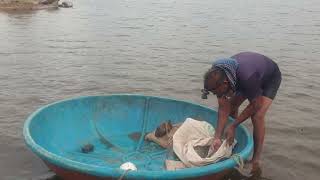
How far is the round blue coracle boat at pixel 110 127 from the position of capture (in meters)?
6.02

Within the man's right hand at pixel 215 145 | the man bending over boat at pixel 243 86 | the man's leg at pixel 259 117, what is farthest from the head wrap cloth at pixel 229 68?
the man's right hand at pixel 215 145

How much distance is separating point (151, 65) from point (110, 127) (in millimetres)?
5956

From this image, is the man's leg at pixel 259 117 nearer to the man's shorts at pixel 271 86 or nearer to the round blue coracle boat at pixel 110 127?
the man's shorts at pixel 271 86

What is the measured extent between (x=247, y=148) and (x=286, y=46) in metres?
11.5

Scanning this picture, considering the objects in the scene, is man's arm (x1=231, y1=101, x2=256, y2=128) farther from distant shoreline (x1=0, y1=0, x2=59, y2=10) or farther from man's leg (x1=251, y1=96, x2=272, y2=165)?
distant shoreline (x1=0, y1=0, x2=59, y2=10)

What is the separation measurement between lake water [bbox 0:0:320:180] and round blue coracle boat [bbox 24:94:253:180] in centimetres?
58

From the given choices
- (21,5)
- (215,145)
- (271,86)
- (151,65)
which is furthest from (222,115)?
(21,5)

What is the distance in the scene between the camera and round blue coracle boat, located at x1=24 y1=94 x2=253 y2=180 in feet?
19.8

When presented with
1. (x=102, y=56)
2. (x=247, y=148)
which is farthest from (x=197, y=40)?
(x=247, y=148)

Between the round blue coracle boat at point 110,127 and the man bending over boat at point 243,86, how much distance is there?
0.29 meters

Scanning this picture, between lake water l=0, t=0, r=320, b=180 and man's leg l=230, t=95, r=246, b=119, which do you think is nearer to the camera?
man's leg l=230, t=95, r=246, b=119

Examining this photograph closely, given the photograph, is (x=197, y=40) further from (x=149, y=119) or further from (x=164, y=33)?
(x=149, y=119)

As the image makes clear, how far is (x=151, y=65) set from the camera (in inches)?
502

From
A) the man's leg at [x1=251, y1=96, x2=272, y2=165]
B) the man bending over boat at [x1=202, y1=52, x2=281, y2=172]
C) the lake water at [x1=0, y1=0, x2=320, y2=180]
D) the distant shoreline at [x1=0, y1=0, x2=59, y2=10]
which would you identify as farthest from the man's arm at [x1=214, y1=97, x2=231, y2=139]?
the distant shoreline at [x1=0, y1=0, x2=59, y2=10]
